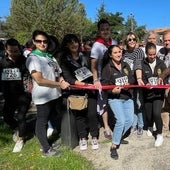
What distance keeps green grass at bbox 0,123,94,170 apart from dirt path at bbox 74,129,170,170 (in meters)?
0.20

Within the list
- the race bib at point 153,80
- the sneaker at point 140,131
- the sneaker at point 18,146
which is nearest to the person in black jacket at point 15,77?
the sneaker at point 18,146

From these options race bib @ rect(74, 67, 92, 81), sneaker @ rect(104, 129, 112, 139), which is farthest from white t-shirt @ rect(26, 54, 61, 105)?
sneaker @ rect(104, 129, 112, 139)

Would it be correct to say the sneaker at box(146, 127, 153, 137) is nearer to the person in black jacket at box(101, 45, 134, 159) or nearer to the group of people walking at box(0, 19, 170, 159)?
the group of people walking at box(0, 19, 170, 159)

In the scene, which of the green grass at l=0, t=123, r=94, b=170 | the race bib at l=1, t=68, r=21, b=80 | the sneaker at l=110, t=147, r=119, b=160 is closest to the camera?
the green grass at l=0, t=123, r=94, b=170

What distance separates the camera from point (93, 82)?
630 cm

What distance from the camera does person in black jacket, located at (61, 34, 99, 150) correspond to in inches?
238

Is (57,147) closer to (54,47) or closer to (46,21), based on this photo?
(54,47)

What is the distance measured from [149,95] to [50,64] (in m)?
1.76

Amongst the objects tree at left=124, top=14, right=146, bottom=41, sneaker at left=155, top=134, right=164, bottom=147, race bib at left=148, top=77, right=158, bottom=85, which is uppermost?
tree at left=124, top=14, right=146, bottom=41

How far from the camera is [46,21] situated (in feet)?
128

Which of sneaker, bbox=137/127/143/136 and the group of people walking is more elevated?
the group of people walking

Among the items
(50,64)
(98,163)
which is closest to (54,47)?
(50,64)

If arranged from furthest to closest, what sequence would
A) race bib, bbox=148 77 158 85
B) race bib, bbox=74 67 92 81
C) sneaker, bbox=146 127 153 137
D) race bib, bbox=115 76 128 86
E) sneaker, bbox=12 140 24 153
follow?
sneaker, bbox=146 127 153 137 → sneaker, bbox=12 140 24 153 → race bib, bbox=148 77 158 85 → race bib, bbox=74 67 92 81 → race bib, bbox=115 76 128 86

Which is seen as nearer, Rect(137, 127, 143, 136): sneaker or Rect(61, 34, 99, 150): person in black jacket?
Rect(61, 34, 99, 150): person in black jacket
